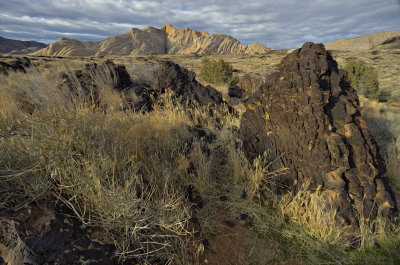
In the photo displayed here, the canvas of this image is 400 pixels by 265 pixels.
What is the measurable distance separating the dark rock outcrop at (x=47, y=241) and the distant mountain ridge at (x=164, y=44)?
90209 mm

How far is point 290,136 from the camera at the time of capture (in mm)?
3277

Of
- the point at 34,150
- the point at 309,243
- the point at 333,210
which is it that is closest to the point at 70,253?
the point at 34,150

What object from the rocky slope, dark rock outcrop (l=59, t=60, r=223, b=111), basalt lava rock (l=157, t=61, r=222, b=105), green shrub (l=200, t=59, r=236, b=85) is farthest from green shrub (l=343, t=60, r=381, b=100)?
the rocky slope

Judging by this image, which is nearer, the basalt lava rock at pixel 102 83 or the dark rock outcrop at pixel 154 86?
the basalt lava rock at pixel 102 83

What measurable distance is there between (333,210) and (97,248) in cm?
254

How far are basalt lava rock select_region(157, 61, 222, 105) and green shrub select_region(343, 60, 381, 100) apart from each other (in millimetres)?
7413

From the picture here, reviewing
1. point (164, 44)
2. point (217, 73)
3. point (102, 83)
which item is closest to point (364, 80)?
point (217, 73)

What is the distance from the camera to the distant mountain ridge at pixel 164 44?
8662cm

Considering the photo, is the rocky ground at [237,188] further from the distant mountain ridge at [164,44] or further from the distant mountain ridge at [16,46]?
the distant mountain ridge at [16,46]

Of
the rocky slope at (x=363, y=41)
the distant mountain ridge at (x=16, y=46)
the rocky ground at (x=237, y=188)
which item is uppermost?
the rocky slope at (x=363, y=41)

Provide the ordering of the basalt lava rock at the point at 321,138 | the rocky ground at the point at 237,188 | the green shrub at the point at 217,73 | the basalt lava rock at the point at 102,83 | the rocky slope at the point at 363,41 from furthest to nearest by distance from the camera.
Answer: the rocky slope at the point at 363,41, the green shrub at the point at 217,73, the basalt lava rock at the point at 102,83, the basalt lava rock at the point at 321,138, the rocky ground at the point at 237,188

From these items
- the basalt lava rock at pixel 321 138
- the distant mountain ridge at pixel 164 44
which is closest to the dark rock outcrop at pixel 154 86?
the basalt lava rock at pixel 321 138

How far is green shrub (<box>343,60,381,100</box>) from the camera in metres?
10.6

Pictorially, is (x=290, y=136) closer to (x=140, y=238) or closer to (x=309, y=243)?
(x=309, y=243)
